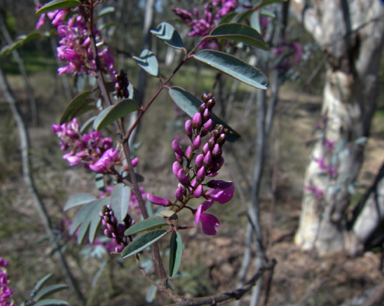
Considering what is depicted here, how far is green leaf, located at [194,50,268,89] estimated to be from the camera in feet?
1.50

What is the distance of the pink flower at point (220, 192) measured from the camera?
44 cm

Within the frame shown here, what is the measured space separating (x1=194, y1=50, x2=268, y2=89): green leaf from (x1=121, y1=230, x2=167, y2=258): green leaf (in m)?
0.32

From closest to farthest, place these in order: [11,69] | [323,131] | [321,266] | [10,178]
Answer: [323,131], [321,266], [10,178], [11,69]

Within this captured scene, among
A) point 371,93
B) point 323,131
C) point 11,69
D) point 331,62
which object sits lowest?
point 11,69

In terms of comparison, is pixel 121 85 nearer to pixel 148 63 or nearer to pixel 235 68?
pixel 148 63

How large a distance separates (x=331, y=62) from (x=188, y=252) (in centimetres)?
269

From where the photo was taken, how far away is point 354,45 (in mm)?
2271

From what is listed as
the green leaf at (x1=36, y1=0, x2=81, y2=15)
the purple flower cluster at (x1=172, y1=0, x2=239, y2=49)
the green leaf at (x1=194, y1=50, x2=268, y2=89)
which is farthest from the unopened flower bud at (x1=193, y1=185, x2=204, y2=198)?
the purple flower cluster at (x1=172, y1=0, x2=239, y2=49)

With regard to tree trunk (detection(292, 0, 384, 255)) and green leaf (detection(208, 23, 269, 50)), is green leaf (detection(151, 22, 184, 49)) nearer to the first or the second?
green leaf (detection(208, 23, 269, 50))

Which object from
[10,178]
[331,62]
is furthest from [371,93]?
[10,178]

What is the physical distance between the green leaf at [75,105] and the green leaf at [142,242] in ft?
1.17

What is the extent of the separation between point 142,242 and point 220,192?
16 cm

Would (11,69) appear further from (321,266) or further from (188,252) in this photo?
(321,266)

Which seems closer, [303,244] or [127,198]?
[127,198]
